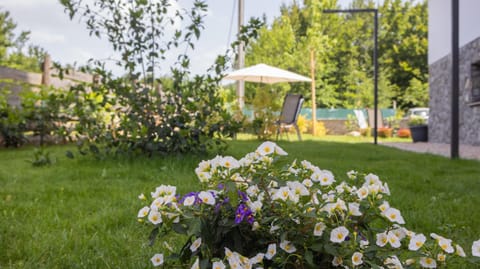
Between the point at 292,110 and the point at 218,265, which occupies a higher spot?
the point at 292,110

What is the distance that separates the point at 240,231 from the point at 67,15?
136 inches

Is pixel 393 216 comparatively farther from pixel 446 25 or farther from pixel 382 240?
pixel 446 25

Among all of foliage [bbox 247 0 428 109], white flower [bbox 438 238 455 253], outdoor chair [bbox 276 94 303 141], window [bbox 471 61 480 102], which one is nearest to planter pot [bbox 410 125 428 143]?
window [bbox 471 61 480 102]

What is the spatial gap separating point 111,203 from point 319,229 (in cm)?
168

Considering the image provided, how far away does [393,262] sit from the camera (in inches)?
41.6

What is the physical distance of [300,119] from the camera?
591 inches

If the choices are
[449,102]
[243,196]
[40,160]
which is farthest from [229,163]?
[449,102]

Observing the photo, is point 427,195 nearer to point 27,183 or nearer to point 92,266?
point 92,266

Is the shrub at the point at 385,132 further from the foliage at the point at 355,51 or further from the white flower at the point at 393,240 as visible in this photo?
the white flower at the point at 393,240

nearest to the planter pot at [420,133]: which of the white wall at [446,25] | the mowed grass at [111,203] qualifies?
the white wall at [446,25]

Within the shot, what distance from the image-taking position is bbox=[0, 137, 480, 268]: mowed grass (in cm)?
162

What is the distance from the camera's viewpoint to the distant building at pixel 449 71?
7.77 meters

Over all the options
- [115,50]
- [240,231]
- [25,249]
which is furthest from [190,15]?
[240,231]

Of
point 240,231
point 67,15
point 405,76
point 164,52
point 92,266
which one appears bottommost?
point 92,266
